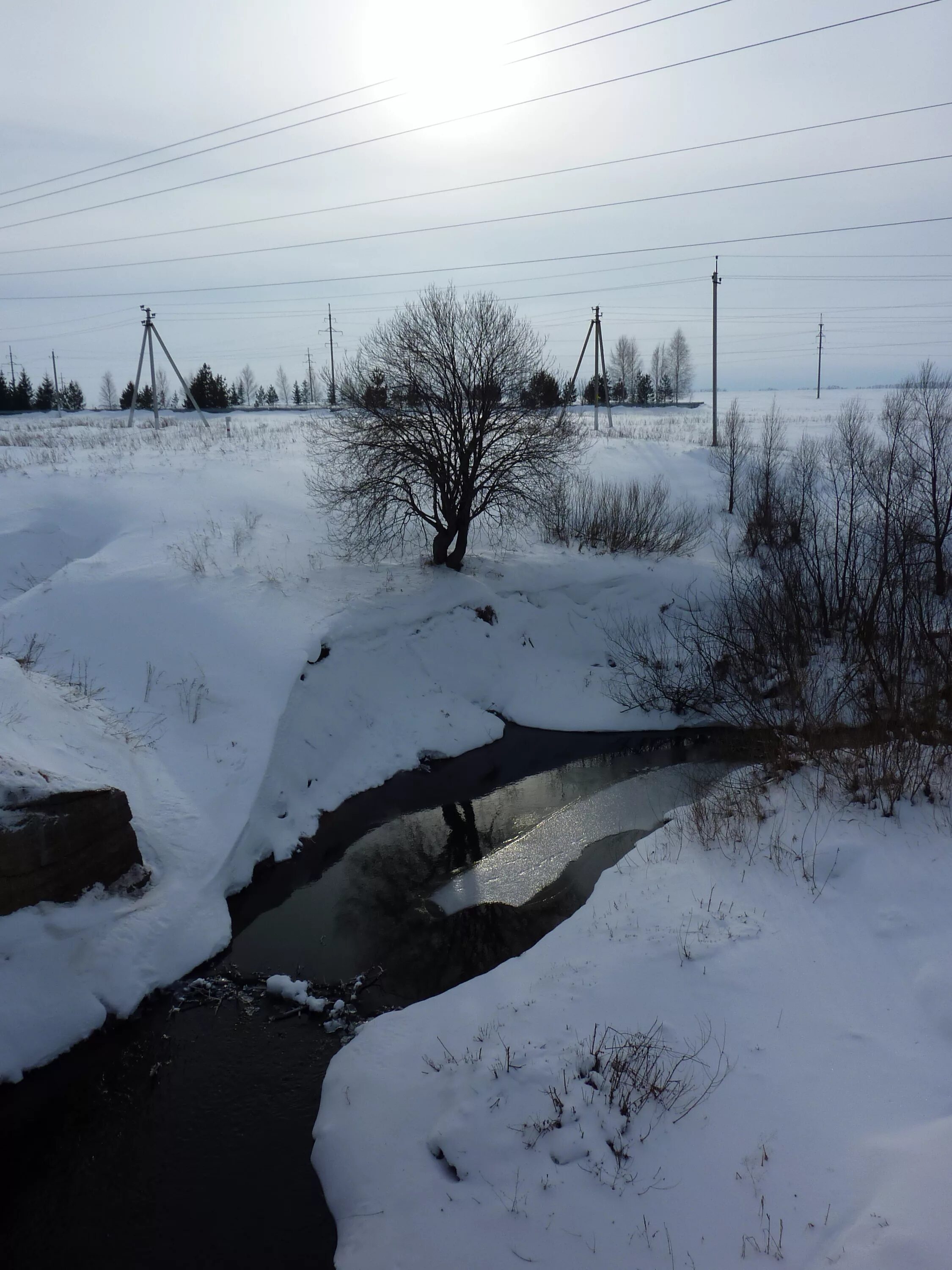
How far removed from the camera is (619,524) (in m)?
23.6

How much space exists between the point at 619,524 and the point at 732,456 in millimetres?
6530

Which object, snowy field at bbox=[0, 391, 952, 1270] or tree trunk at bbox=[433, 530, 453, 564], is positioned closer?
snowy field at bbox=[0, 391, 952, 1270]

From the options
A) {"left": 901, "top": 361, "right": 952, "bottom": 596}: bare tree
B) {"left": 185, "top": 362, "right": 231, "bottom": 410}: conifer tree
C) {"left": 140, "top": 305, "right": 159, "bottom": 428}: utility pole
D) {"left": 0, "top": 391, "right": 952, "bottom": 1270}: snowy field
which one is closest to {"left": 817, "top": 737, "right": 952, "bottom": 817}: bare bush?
{"left": 0, "top": 391, "right": 952, "bottom": 1270}: snowy field

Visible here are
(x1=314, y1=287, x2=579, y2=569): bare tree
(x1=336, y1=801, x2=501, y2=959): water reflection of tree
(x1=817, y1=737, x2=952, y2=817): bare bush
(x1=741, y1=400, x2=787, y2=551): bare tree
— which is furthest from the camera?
(x1=741, y1=400, x2=787, y2=551): bare tree

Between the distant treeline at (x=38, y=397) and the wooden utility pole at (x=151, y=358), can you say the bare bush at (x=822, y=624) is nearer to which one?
the wooden utility pole at (x=151, y=358)

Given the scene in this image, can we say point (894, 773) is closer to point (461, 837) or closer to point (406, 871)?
point (461, 837)

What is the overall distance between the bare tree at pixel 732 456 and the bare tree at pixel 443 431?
34.4 ft

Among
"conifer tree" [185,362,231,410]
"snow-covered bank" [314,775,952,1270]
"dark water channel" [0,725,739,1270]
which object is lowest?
"dark water channel" [0,725,739,1270]

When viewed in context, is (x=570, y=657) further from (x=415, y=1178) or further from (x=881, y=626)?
(x=415, y=1178)

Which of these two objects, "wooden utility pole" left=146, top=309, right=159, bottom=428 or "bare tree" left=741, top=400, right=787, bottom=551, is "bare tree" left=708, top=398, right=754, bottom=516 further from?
"wooden utility pole" left=146, top=309, right=159, bottom=428

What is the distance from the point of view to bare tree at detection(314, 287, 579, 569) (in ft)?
58.7

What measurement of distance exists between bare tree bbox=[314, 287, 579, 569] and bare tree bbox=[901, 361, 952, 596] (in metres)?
8.83

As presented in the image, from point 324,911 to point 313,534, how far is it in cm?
1201

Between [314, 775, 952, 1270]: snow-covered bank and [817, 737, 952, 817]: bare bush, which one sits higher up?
[817, 737, 952, 817]: bare bush
